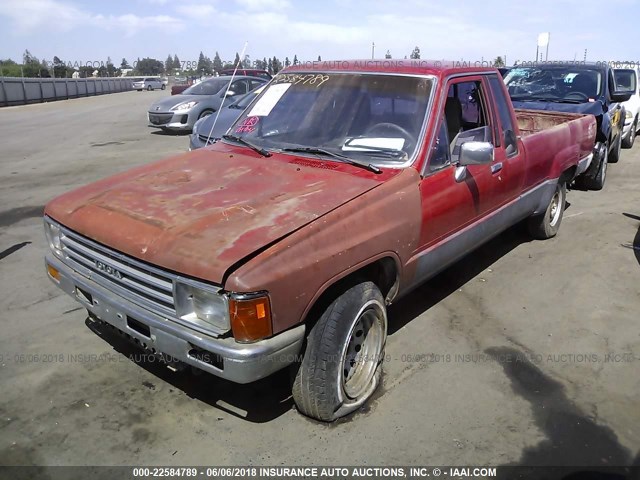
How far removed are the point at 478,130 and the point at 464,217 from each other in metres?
0.80

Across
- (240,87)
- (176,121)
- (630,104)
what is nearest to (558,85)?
(630,104)

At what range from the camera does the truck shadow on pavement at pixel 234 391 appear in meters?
3.19

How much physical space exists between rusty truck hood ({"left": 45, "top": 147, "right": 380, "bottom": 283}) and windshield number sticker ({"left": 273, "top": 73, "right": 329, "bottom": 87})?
2.74 ft

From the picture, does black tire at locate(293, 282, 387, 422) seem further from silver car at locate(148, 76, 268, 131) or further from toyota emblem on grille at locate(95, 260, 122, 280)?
silver car at locate(148, 76, 268, 131)

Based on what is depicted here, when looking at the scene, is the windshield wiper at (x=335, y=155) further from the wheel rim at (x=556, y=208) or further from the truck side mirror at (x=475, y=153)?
the wheel rim at (x=556, y=208)

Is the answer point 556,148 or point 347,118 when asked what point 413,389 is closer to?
point 347,118

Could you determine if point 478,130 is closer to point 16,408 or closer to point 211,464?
point 211,464

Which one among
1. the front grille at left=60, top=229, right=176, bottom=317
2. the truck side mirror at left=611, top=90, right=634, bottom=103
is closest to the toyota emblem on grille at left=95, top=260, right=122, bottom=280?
the front grille at left=60, top=229, right=176, bottom=317

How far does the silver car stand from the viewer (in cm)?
1461

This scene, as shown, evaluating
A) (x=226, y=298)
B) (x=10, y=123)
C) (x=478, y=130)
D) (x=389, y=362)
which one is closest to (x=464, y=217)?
(x=478, y=130)

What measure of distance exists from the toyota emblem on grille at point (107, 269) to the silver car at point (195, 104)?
1191 centimetres

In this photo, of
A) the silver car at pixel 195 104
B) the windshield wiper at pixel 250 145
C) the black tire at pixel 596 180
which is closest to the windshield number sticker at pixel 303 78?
the windshield wiper at pixel 250 145

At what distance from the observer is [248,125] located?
4281mm

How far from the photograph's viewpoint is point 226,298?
2.43 m
